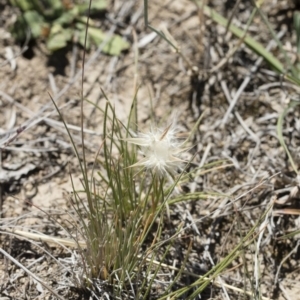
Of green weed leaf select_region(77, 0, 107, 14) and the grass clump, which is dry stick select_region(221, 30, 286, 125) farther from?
green weed leaf select_region(77, 0, 107, 14)

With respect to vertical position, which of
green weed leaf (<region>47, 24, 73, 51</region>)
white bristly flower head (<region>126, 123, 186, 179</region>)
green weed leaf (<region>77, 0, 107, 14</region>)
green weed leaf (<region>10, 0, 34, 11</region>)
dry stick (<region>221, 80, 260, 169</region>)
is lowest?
dry stick (<region>221, 80, 260, 169</region>)

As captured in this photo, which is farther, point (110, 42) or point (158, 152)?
point (110, 42)

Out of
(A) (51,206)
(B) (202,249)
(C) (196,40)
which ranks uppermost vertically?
(C) (196,40)

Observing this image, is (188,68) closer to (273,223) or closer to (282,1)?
(282,1)

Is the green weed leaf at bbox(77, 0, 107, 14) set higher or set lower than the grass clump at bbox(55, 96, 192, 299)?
higher

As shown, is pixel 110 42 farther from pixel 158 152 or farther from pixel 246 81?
pixel 158 152

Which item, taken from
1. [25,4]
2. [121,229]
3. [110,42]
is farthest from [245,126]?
[25,4]

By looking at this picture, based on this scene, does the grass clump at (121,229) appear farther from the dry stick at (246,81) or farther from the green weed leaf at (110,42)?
the green weed leaf at (110,42)

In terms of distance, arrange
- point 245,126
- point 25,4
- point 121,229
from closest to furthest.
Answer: point 121,229 → point 245,126 → point 25,4

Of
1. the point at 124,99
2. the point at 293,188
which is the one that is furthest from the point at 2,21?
the point at 293,188

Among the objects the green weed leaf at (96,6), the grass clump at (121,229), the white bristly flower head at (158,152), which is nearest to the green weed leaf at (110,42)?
the green weed leaf at (96,6)

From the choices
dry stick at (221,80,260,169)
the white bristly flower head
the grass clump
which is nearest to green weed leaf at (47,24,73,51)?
dry stick at (221,80,260,169)
